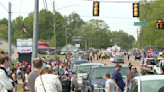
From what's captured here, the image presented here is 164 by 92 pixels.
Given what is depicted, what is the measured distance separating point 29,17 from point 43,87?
419 ft

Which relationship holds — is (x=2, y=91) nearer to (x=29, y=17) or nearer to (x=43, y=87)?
(x=43, y=87)

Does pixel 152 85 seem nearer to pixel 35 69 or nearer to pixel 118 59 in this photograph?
pixel 35 69

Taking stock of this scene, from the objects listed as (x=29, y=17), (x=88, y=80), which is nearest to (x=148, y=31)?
(x=88, y=80)

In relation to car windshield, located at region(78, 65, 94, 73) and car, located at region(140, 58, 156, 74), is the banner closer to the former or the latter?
car, located at region(140, 58, 156, 74)

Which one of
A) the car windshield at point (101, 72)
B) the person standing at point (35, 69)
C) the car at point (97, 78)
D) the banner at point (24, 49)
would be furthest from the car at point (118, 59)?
the person standing at point (35, 69)

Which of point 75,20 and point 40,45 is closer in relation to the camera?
point 40,45

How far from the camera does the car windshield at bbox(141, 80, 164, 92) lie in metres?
5.93

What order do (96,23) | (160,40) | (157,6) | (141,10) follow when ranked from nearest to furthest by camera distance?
(160,40) → (157,6) → (141,10) → (96,23)

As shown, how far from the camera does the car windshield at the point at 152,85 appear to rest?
233 inches

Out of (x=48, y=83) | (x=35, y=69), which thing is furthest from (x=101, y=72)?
(x=48, y=83)

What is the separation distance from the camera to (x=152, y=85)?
5992mm

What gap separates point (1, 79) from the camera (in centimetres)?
563

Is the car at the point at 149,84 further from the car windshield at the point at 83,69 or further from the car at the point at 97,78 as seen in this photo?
the car windshield at the point at 83,69

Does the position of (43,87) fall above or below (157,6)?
below
